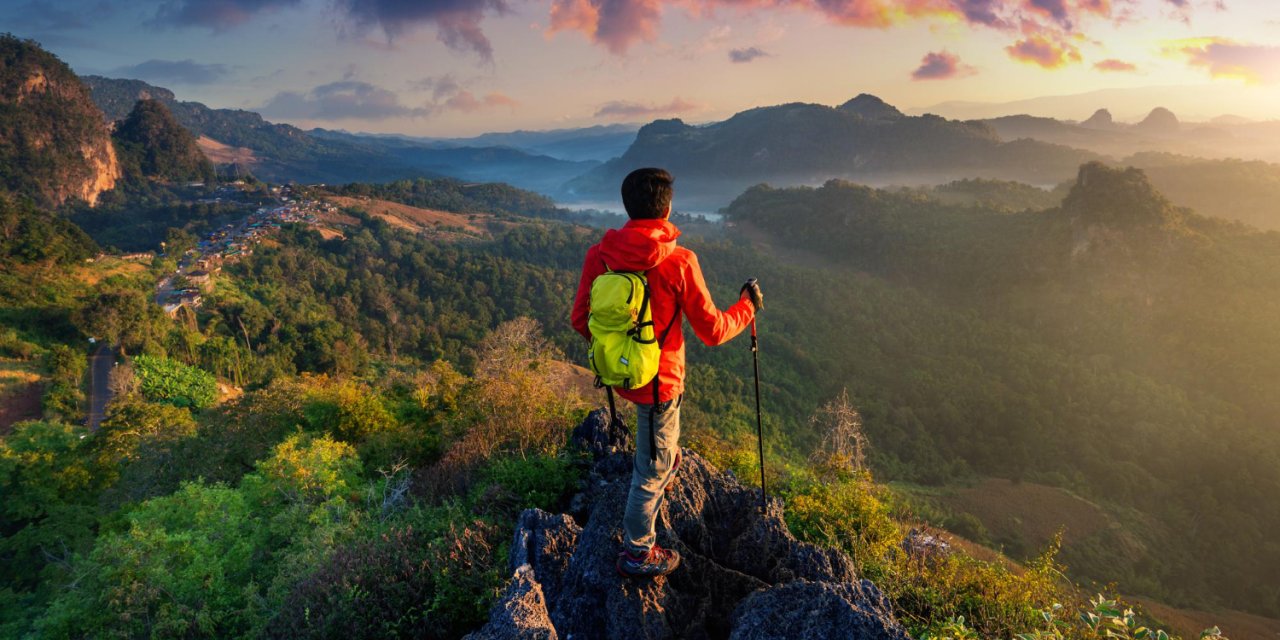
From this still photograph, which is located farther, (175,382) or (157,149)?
(157,149)

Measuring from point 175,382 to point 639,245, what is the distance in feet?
127

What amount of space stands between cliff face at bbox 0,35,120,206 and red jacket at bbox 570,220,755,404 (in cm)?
12777

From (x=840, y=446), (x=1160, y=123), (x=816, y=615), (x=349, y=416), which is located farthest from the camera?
(x=1160, y=123)

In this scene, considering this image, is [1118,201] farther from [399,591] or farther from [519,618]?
[399,591]

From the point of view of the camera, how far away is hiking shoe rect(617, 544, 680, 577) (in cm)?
400

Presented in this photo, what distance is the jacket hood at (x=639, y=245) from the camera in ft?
11.5

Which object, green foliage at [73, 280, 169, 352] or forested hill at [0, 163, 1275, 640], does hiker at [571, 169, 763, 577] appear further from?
green foliage at [73, 280, 169, 352]

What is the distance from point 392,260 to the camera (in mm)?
67875

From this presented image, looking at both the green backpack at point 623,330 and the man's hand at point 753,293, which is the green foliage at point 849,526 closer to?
the man's hand at point 753,293

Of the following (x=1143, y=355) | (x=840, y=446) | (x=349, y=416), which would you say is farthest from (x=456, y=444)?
Result: (x=1143, y=355)

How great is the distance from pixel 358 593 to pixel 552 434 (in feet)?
12.3

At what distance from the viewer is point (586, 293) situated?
3.98m

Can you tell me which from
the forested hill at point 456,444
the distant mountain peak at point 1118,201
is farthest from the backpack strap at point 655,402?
the distant mountain peak at point 1118,201

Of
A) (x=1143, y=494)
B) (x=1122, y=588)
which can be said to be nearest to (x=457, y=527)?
(x=1122, y=588)
